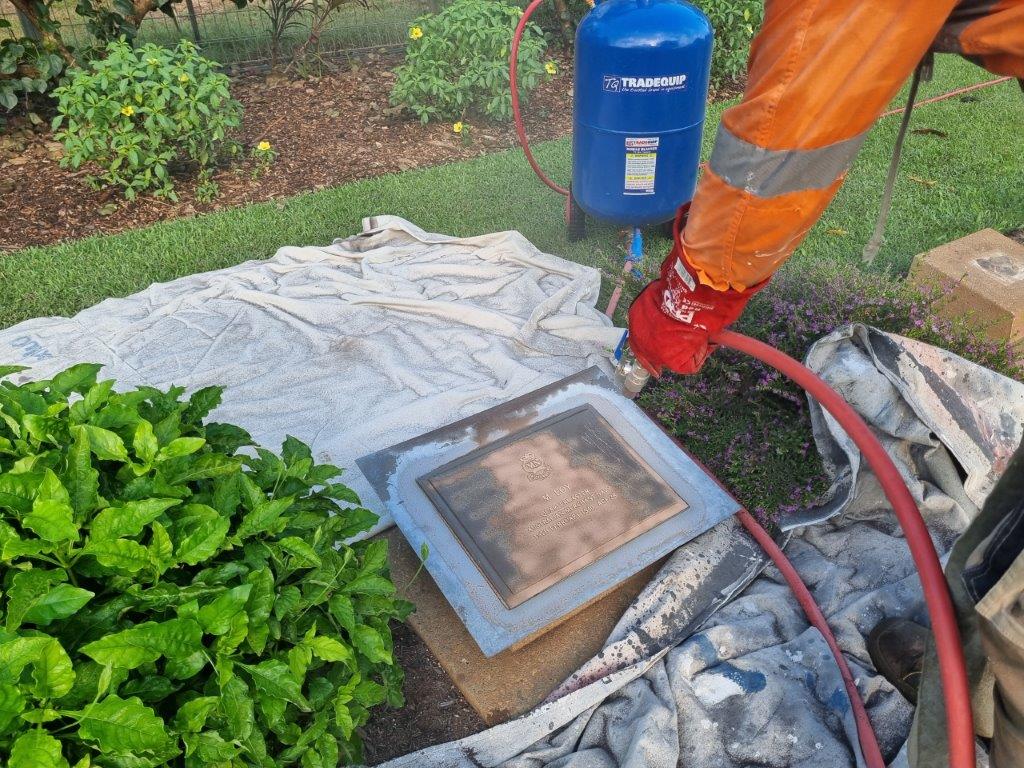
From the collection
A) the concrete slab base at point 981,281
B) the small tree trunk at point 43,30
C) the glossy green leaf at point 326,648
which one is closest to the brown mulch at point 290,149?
the small tree trunk at point 43,30

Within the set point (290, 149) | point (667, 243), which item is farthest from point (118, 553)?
point (290, 149)

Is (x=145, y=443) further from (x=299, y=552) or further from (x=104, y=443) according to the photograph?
(x=299, y=552)

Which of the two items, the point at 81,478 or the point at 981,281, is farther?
the point at 981,281

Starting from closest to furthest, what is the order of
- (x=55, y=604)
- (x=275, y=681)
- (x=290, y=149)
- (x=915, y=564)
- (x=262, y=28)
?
(x=55, y=604) → (x=275, y=681) → (x=915, y=564) → (x=290, y=149) → (x=262, y=28)

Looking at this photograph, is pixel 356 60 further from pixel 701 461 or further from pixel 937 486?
pixel 937 486

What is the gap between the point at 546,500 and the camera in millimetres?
2369

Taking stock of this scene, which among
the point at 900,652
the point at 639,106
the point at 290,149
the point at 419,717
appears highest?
the point at 639,106

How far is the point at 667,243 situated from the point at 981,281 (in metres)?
1.54

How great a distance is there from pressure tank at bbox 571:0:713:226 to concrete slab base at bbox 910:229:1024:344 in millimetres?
1170

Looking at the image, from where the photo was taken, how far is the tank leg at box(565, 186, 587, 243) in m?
4.12

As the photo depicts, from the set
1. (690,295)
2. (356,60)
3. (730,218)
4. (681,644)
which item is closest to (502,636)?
(681,644)

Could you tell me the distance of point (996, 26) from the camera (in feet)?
4.17

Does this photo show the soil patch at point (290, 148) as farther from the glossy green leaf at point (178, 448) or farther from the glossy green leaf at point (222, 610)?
the glossy green leaf at point (222, 610)

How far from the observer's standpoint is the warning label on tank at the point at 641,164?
11.2 ft
